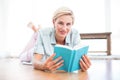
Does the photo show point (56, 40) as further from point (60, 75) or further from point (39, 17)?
point (39, 17)

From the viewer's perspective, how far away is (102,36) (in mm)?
3611

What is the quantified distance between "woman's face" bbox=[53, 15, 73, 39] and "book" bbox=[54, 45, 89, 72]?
8.5 inches

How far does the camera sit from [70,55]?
1333 millimetres

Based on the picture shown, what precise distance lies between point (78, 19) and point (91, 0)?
0.43 metres

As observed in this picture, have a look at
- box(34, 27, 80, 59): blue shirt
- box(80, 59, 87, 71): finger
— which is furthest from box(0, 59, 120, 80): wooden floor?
box(34, 27, 80, 59): blue shirt

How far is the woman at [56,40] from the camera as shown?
55.5 inches

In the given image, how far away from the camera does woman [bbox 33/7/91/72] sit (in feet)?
4.62

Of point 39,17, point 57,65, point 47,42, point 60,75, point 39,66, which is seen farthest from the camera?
point 39,17

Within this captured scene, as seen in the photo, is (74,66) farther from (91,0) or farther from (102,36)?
(91,0)

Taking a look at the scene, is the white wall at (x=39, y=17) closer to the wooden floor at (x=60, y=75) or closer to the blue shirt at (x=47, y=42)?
the blue shirt at (x=47, y=42)

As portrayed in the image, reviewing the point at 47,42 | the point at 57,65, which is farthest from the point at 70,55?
the point at 47,42

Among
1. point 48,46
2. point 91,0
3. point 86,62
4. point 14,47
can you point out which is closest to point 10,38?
point 14,47

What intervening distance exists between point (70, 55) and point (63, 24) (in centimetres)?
29

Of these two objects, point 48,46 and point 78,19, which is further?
point 78,19
